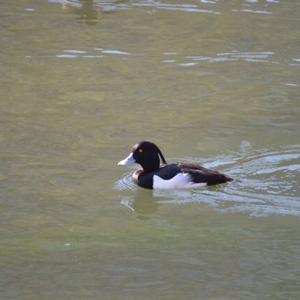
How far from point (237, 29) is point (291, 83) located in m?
3.39

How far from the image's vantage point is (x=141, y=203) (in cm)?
1129

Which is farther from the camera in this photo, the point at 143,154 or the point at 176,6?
the point at 176,6

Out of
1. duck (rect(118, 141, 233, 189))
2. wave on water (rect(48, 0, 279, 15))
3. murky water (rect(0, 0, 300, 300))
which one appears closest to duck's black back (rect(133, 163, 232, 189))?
duck (rect(118, 141, 233, 189))

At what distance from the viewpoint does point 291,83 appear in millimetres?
15781

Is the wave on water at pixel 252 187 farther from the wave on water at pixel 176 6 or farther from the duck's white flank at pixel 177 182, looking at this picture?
the wave on water at pixel 176 6

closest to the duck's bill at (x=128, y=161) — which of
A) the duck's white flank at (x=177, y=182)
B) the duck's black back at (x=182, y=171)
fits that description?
the duck's black back at (x=182, y=171)

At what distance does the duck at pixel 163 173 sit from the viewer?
11406 mm

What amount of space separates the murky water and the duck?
116 millimetres

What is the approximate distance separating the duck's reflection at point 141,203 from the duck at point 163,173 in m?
0.17

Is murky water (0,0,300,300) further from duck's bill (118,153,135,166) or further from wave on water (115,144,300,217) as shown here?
duck's bill (118,153,135,166)

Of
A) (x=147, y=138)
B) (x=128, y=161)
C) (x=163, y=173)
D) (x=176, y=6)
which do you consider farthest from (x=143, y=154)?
(x=176, y=6)

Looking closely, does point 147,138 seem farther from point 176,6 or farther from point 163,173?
point 176,6

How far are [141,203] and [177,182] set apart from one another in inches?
20.8

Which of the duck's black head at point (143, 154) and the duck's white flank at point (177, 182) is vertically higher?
the duck's black head at point (143, 154)
